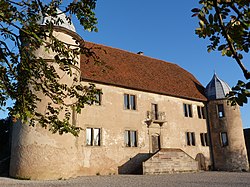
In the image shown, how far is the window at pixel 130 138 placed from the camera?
2098 cm

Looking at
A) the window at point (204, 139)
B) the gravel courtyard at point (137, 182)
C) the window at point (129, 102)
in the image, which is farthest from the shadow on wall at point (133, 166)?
the window at point (204, 139)

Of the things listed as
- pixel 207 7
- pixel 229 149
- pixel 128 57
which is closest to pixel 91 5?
pixel 207 7

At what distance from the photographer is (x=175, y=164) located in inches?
Result: 797

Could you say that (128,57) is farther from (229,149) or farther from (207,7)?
(207,7)

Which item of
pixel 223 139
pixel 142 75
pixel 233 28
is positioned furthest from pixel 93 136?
pixel 233 28

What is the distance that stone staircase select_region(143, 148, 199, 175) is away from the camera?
19000mm

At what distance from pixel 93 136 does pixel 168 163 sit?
6382mm

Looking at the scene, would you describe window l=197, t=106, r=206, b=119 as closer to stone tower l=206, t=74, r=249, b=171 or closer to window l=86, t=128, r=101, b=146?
stone tower l=206, t=74, r=249, b=171

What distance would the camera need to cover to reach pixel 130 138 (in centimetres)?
2120

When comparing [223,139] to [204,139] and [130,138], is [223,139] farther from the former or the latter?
[130,138]

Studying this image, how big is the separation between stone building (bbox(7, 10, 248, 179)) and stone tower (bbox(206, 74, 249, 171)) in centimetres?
9

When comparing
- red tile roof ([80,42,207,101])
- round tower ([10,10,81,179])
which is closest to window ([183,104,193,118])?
red tile roof ([80,42,207,101])

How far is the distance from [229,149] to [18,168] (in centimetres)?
1988

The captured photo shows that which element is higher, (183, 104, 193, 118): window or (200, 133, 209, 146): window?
(183, 104, 193, 118): window
